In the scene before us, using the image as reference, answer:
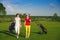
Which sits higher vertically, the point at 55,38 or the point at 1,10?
the point at 1,10

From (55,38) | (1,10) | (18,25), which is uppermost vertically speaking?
(1,10)

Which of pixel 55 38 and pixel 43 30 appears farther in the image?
pixel 43 30

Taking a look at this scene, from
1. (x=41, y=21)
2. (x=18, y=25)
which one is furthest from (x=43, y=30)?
(x=18, y=25)

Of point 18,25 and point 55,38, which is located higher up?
point 18,25

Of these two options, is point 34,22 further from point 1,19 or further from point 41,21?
point 1,19

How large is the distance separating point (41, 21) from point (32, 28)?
42.5 inches

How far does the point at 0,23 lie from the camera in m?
12.6

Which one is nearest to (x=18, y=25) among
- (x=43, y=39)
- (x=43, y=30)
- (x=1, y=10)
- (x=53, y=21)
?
(x=43, y=39)

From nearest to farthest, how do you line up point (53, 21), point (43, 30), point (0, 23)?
1. point (43, 30)
2. point (0, 23)
3. point (53, 21)

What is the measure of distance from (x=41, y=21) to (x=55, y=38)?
2948mm

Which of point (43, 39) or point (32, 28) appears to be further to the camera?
point (32, 28)

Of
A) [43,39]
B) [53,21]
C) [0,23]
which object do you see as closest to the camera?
[43,39]

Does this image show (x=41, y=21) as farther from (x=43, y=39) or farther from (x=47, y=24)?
(x=43, y=39)

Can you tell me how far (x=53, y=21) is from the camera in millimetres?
13391
